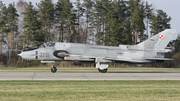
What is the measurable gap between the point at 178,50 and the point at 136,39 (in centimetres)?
2639

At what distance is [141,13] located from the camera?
59.6 metres

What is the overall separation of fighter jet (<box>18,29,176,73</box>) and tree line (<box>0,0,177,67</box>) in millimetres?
24766

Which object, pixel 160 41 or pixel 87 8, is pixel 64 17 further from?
pixel 160 41

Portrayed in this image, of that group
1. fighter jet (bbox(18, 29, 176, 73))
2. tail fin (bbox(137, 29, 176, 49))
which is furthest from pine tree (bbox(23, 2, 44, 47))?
tail fin (bbox(137, 29, 176, 49))

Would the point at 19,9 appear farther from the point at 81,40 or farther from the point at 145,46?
the point at 145,46

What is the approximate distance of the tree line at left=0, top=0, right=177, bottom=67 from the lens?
5131 cm

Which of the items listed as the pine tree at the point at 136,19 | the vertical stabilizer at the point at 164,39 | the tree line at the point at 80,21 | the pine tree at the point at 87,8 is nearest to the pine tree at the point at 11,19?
the tree line at the point at 80,21

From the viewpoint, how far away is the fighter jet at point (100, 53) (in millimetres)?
22859

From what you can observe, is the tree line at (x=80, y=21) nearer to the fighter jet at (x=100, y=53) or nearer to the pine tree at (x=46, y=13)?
the pine tree at (x=46, y=13)

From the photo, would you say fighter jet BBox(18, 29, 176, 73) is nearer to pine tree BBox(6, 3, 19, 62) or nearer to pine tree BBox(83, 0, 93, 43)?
pine tree BBox(6, 3, 19, 62)

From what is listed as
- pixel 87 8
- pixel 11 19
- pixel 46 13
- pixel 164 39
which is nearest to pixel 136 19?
pixel 87 8

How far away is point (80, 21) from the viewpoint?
6712 centimetres

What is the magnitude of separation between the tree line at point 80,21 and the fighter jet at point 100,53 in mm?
24766

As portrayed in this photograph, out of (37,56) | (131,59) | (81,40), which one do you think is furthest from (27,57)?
(81,40)
